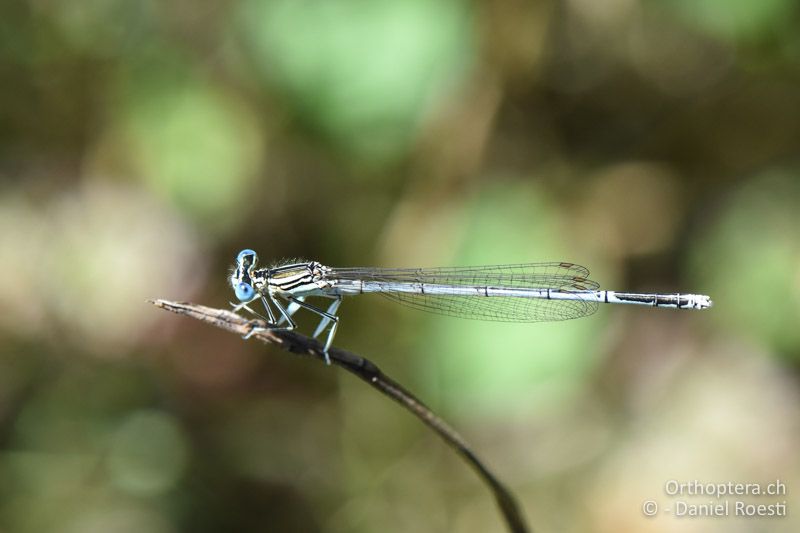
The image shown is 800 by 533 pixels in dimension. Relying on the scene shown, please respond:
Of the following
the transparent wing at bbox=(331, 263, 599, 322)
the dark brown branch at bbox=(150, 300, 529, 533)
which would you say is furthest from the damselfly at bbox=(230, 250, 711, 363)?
the dark brown branch at bbox=(150, 300, 529, 533)

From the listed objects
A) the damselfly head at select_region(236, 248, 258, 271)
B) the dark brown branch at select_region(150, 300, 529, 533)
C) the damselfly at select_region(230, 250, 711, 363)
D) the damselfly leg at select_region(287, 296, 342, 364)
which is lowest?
the dark brown branch at select_region(150, 300, 529, 533)

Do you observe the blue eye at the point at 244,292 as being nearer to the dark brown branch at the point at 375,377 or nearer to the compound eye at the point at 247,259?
the compound eye at the point at 247,259

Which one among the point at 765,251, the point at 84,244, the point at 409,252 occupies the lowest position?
the point at 84,244

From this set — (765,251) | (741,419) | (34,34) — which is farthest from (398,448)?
(34,34)

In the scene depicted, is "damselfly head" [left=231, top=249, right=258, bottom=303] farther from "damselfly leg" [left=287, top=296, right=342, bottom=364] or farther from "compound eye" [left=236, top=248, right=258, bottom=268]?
"damselfly leg" [left=287, top=296, right=342, bottom=364]

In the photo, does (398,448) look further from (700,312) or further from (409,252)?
(700,312)

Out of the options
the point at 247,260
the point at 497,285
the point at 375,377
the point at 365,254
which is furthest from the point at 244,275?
the point at 375,377
